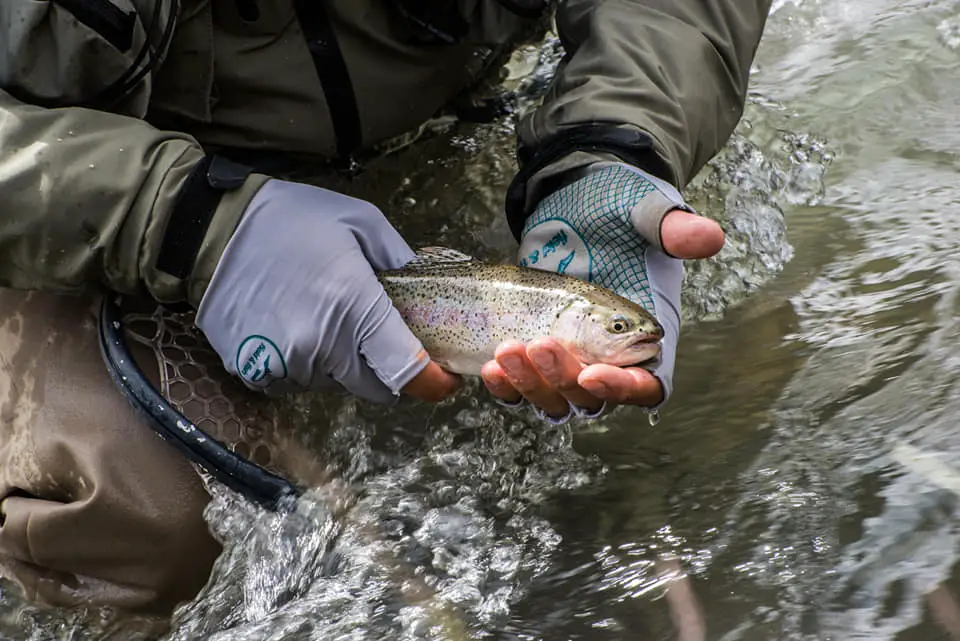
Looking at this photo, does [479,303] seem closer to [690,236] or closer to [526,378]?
[526,378]

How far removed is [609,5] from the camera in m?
2.88

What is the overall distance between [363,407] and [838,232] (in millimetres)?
1707

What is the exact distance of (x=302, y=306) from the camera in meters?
2.24

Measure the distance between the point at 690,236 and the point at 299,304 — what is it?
79 centimetres

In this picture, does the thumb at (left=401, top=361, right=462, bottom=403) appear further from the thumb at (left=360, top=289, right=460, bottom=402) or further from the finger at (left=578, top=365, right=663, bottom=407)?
the finger at (left=578, top=365, right=663, bottom=407)

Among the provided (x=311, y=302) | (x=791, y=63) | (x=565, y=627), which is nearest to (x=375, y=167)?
(x=311, y=302)

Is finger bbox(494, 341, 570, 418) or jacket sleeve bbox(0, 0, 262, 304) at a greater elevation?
jacket sleeve bbox(0, 0, 262, 304)

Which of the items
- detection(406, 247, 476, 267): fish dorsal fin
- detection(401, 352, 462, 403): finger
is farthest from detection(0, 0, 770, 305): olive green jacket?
detection(401, 352, 462, 403): finger

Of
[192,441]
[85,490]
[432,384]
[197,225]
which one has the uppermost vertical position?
[197,225]

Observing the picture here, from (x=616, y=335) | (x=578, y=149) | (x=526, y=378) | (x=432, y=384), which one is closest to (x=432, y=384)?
(x=432, y=384)

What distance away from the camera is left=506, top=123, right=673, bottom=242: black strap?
2.51 metres

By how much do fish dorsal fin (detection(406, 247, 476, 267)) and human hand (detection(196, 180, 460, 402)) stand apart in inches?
5.8

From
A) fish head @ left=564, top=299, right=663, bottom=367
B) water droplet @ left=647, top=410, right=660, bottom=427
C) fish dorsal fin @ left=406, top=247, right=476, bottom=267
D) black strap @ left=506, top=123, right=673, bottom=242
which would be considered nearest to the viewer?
fish head @ left=564, top=299, right=663, bottom=367

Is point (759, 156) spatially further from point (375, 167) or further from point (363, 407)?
point (363, 407)
